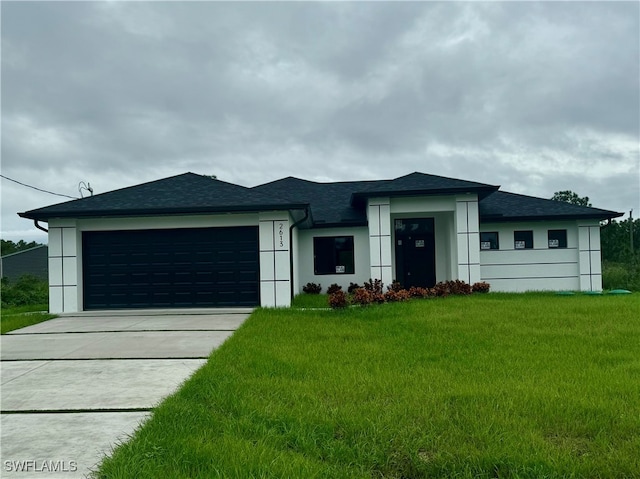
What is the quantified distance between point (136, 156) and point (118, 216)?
1395 centimetres

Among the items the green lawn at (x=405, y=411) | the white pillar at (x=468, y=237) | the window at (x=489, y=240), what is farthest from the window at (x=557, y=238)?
the green lawn at (x=405, y=411)

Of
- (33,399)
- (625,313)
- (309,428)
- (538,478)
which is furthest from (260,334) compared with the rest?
(625,313)

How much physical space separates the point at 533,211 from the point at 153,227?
13.2m

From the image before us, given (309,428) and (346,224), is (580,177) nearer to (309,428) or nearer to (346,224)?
(346,224)

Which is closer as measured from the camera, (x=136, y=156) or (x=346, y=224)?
(x=346, y=224)

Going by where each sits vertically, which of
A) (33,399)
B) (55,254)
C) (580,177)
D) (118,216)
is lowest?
(33,399)

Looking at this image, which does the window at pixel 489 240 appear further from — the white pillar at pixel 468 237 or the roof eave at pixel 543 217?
the white pillar at pixel 468 237

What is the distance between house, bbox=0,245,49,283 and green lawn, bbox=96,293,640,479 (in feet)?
64.5

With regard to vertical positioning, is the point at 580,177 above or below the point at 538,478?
above

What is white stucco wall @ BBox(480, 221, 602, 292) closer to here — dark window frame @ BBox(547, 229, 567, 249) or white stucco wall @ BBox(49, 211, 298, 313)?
dark window frame @ BBox(547, 229, 567, 249)

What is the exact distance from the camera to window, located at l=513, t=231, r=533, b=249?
55.9 feet

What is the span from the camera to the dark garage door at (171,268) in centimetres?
1288

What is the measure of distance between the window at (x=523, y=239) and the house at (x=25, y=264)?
20925 mm

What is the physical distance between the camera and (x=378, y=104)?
1994 cm
